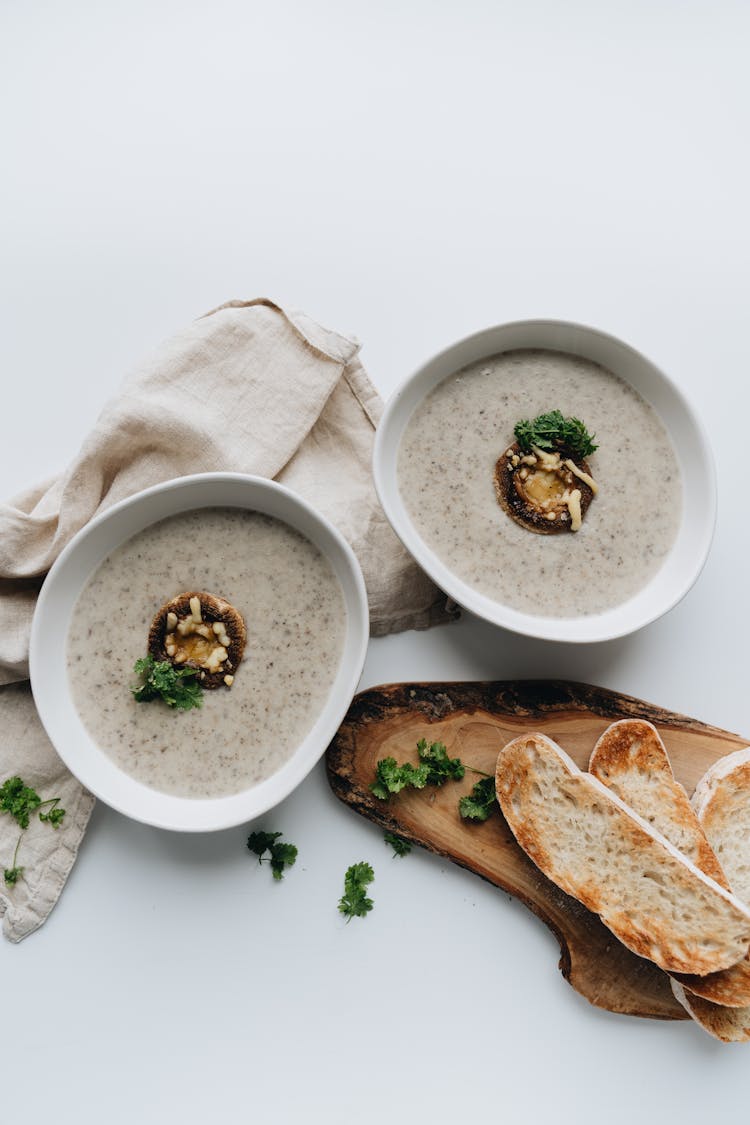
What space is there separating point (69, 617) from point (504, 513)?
4.01 feet

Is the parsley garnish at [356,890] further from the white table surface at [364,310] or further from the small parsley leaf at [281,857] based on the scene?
the small parsley leaf at [281,857]

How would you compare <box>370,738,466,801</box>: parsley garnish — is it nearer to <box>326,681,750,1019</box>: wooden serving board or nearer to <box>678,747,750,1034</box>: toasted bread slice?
<box>326,681,750,1019</box>: wooden serving board

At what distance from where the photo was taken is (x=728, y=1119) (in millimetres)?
2580

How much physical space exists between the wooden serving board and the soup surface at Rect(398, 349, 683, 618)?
338 millimetres

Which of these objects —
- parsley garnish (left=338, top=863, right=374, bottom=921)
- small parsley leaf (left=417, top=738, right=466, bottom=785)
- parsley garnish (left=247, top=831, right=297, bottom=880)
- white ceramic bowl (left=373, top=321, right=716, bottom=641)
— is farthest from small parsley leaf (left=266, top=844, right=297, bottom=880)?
white ceramic bowl (left=373, top=321, right=716, bottom=641)

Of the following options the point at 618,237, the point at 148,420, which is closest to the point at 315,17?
the point at 618,237

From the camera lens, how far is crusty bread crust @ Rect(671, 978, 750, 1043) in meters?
2.47

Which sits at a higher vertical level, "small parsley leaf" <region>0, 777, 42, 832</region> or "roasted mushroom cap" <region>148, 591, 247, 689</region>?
"roasted mushroom cap" <region>148, 591, 247, 689</region>

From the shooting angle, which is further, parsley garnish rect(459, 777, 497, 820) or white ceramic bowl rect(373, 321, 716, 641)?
parsley garnish rect(459, 777, 497, 820)

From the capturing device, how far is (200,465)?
246 cm

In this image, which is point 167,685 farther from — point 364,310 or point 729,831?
point 729,831

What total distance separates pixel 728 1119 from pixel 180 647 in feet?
7.02

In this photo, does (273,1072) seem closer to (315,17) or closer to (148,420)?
(148,420)

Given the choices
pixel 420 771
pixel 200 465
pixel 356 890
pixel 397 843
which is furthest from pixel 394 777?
pixel 200 465
